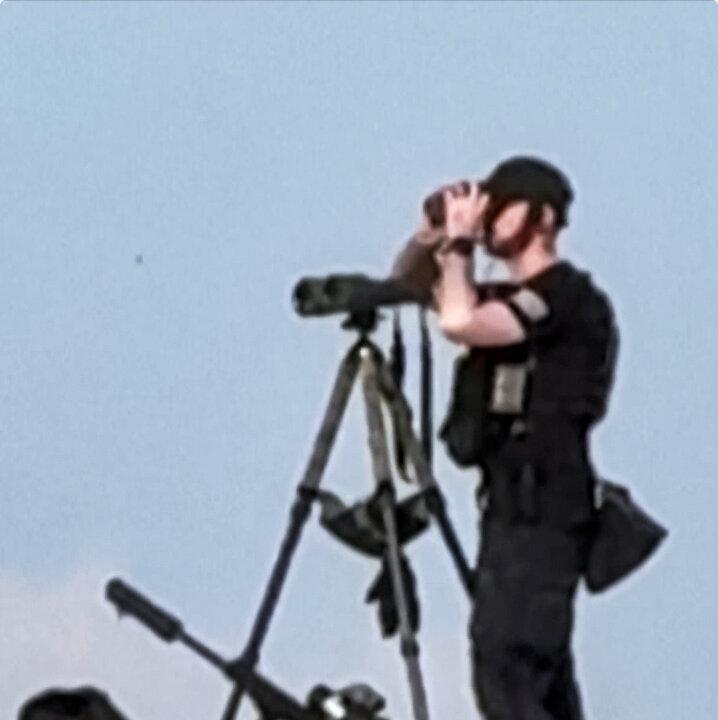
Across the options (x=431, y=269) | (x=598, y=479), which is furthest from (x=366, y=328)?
(x=598, y=479)

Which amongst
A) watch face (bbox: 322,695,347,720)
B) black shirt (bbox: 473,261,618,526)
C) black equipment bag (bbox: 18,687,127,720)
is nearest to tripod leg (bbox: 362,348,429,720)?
watch face (bbox: 322,695,347,720)

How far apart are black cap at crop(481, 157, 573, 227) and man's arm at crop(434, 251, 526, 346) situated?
0.93ft

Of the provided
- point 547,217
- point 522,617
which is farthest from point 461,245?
point 522,617

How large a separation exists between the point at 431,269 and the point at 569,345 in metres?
0.43

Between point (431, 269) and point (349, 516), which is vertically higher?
point (431, 269)

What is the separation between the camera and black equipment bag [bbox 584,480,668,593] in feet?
23.2

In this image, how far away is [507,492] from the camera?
7.05 m

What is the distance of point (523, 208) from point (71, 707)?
1562 millimetres

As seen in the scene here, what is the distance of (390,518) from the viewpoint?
724 cm

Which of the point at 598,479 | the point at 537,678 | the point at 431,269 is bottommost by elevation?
the point at 537,678

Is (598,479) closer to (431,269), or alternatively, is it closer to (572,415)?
(572,415)

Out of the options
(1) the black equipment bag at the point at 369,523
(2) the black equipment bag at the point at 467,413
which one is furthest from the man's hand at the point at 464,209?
(1) the black equipment bag at the point at 369,523

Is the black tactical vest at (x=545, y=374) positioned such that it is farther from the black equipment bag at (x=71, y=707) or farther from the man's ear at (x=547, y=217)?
the black equipment bag at (x=71, y=707)

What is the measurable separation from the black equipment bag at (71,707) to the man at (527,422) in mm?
874
